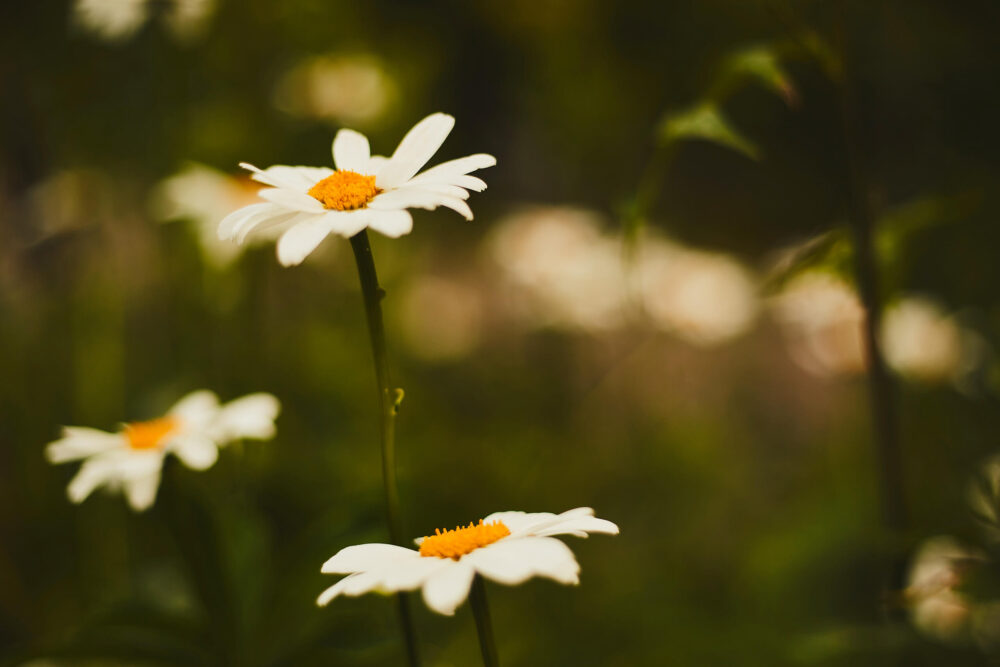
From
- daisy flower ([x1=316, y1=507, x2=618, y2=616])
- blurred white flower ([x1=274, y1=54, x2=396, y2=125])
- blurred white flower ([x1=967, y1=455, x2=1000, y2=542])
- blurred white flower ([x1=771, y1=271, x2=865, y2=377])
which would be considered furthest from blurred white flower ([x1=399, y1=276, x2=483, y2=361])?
daisy flower ([x1=316, y1=507, x2=618, y2=616])

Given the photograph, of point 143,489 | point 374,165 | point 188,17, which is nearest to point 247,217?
point 374,165

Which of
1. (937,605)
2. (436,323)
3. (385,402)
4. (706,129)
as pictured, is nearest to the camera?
(385,402)

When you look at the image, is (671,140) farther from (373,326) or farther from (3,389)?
(3,389)

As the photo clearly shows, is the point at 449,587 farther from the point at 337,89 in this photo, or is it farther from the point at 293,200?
the point at 337,89

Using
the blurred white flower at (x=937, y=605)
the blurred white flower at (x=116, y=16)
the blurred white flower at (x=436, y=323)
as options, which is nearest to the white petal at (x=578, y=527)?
the blurred white flower at (x=937, y=605)

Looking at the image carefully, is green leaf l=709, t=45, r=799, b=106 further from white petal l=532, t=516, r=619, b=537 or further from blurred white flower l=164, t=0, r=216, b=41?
blurred white flower l=164, t=0, r=216, b=41

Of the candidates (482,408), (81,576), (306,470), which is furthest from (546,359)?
(81,576)
